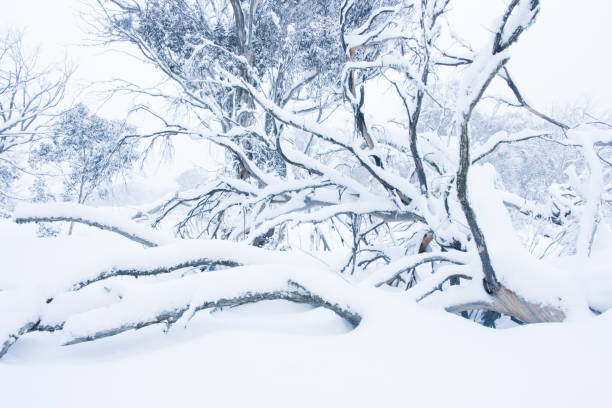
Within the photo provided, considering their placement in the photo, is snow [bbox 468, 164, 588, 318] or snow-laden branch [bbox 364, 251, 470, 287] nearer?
snow [bbox 468, 164, 588, 318]

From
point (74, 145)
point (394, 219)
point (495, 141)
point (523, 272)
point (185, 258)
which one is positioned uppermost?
point (74, 145)

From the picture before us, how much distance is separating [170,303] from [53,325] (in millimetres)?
464

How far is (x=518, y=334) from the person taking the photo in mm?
1345

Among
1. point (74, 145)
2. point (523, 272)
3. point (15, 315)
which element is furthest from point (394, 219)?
point (74, 145)

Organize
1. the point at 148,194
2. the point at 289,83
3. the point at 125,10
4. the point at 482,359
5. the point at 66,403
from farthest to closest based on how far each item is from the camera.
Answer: the point at 148,194 → the point at 289,83 → the point at 125,10 → the point at 482,359 → the point at 66,403

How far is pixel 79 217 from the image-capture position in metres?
1.70

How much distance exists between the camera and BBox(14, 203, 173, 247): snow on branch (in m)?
1.66

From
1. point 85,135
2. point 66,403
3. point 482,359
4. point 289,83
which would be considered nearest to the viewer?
point 66,403

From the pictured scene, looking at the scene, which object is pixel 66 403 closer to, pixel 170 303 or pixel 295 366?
pixel 170 303

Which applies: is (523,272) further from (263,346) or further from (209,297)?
(209,297)

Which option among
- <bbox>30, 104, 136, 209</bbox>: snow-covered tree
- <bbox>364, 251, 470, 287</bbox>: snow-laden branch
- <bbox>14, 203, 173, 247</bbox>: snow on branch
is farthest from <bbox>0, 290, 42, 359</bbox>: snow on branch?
<bbox>30, 104, 136, 209</bbox>: snow-covered tree

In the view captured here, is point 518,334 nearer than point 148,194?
Yes

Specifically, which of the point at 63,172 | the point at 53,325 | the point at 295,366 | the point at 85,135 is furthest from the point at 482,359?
the point at 63,172

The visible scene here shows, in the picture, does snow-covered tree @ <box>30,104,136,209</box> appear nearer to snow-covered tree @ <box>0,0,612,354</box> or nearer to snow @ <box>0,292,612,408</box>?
snow-covered tree @ <box>0,0,612,354</box>
